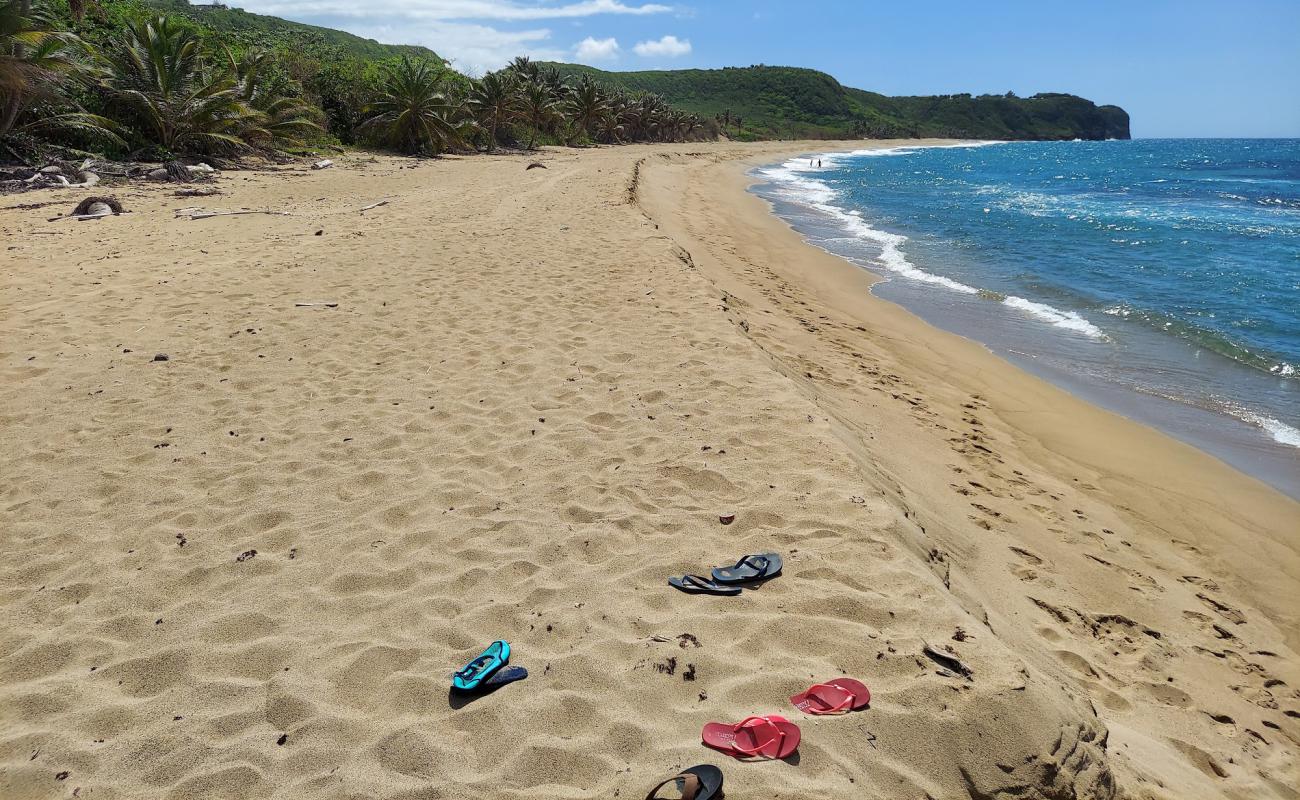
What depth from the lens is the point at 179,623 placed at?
310cm

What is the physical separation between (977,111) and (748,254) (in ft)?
539

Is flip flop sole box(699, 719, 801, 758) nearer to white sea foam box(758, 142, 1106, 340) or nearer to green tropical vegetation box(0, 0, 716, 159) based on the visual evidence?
white sea foam box(758, 142, 1106, 340)

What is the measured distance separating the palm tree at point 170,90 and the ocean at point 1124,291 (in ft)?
52.6

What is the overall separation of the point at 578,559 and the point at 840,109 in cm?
13526

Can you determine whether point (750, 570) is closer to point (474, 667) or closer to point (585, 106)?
point (474, 667)

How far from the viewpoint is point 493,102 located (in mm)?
36375

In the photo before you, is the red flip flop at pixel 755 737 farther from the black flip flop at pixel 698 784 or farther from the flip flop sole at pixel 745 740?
the black flip flop at pixel 698 784

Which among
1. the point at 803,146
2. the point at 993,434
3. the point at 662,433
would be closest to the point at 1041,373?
the point at 993,434

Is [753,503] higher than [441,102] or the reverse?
the reverse

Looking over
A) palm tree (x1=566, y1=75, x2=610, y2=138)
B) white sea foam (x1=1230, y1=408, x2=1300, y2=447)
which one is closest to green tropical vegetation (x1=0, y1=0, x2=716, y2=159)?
palm tree (x1=566, y1=75, x2=610, y2=138)

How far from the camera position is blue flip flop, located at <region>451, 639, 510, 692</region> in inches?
105

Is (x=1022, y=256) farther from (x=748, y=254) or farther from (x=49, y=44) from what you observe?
(x=49, y=44)

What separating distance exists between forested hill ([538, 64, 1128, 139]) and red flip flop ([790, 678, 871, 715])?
88.2 metres

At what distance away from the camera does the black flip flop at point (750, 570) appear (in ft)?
10.9
